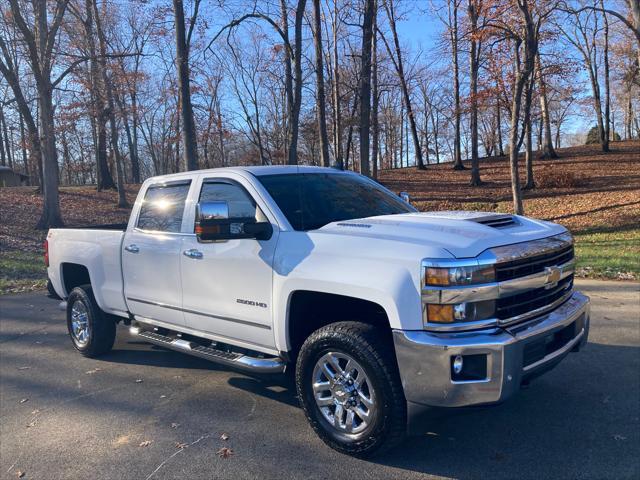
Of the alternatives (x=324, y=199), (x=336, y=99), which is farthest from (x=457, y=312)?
(x=336, y=99)

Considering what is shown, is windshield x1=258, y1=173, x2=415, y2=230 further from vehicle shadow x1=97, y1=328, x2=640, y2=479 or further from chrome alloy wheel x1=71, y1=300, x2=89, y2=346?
chrome alloy wheel x1=71, y1=300, x2=89, y2=346

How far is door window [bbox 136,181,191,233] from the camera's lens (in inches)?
197

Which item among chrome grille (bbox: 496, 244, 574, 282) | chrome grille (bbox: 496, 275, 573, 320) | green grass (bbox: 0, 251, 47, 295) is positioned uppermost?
chrome grille (bbox: 496, 244, 574, 282)

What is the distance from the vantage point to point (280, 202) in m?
4.28

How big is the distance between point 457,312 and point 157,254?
2.99m

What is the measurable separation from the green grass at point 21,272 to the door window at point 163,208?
654 centimetres

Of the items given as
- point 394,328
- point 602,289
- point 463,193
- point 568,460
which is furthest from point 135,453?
point 463,193

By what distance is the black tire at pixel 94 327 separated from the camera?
19.4 ft

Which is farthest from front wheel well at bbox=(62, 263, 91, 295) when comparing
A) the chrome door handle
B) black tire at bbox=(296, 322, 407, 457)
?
black tire at bbox=(296, 322, 407, 457)

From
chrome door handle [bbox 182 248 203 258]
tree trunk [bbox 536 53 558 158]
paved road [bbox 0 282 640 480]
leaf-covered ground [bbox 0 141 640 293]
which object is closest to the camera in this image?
paved road [bbox 0 282 640 480]

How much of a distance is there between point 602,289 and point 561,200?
12868 millimetres

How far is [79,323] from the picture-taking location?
6.22 meters

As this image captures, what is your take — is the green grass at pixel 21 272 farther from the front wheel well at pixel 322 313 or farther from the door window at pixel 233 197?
the front wheel well at pixel 322 313

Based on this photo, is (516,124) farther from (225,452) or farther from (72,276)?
(225,452)
